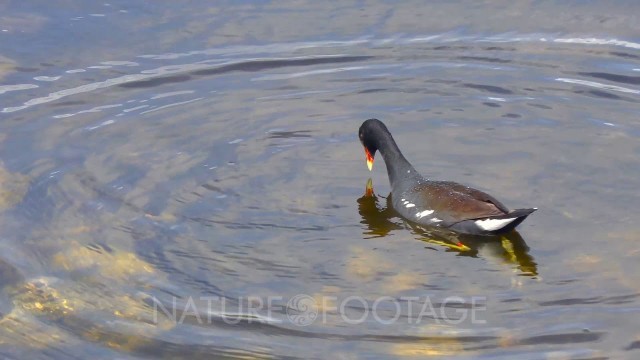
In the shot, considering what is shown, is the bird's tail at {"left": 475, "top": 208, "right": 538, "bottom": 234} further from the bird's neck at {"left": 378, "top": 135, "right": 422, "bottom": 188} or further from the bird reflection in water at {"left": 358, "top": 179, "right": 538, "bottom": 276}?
the bird's neck at {"left": 378, "top": 135, "right": 422, "bottom": 188}

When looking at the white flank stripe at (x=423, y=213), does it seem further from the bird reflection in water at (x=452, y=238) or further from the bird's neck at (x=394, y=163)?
the bird's neck at (x=394, y=163)

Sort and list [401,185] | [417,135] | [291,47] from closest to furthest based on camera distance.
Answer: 1. [401,185]
2. [417,135]
3. [291,47]

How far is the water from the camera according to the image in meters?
6.72

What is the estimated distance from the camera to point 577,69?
10617 millimetres

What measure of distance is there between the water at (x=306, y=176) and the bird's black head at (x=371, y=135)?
22 centimetres

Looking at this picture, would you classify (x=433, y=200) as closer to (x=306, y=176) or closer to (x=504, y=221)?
(x=504, y=221)

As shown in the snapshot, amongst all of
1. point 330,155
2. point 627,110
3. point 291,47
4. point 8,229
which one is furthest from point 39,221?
point 627,110

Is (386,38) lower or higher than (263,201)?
higher

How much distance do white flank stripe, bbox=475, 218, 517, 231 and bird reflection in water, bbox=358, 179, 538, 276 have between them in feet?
0.46

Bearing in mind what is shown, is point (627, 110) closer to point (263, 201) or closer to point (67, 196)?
point (263, 201)

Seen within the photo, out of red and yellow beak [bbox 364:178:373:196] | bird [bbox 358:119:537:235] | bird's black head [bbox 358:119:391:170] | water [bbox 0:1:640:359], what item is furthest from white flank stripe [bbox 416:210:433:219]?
bird's black head [bbox 358:119:391:170]

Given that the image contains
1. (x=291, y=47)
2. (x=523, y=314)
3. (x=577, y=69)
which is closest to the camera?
(x=523, y=314)

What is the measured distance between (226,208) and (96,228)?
0.94m

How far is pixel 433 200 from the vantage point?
8352 mm
